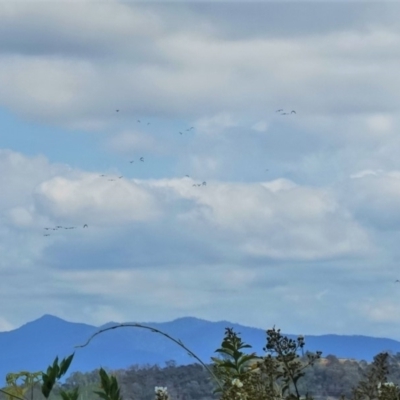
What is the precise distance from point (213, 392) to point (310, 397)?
47.4 inches

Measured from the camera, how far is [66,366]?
6156 millimetres

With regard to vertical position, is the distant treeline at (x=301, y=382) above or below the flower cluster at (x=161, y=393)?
above

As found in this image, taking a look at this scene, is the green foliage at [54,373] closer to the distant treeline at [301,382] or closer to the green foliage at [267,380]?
the green foliage at [267,380]

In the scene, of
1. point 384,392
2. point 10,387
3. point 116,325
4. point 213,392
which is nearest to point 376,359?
point 384,392

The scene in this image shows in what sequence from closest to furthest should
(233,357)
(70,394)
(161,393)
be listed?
(70,394) → (161,393) → (233,357)

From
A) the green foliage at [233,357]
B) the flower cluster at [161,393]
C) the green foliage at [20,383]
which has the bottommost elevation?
the flower cluster at [161,393]

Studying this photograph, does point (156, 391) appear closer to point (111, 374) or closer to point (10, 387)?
point (111, 374)

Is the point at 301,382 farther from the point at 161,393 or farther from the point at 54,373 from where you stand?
the point at 54,373

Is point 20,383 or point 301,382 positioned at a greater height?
point 20,383

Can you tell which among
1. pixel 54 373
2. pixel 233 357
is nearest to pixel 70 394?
pixel 54 373

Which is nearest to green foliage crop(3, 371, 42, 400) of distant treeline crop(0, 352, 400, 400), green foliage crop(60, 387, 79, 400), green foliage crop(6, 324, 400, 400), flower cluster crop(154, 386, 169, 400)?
green foliage crop(6, 324, 400, 400)

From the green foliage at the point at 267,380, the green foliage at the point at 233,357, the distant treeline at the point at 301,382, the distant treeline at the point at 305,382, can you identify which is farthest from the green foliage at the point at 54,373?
the green foliage at the point at 233,357

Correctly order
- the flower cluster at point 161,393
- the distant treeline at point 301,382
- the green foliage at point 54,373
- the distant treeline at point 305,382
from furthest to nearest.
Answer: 1. the distant treeline at point 305,382
2. the distant treeline at point 301,382
3. the flower cluster at point 161,393
4. the green foliage at point 54,373

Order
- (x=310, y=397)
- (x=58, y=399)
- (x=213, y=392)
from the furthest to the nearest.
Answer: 1. (x=213, y=392)
2. (x=58, y=399)
3. (x=310, y=397)
